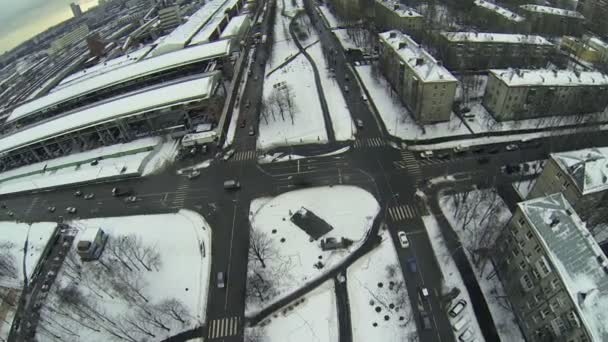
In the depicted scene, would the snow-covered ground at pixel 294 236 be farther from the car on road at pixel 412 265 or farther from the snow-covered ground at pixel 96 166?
the snow-covered ground at pixel 96 166

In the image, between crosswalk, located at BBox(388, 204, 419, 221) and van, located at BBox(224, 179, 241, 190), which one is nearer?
crosswalk, located at BBox(388, 204, 419, 221)

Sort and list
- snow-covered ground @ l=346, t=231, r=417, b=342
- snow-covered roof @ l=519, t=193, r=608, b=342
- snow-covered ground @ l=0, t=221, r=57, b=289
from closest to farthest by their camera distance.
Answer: snow-covered roof @ l=519, t=193, r=608, b=342 < snow-covered ground @ l=346, t=231, r=417, b=342 < snow-covered ground @ l=0, t=221, r=57, b=289

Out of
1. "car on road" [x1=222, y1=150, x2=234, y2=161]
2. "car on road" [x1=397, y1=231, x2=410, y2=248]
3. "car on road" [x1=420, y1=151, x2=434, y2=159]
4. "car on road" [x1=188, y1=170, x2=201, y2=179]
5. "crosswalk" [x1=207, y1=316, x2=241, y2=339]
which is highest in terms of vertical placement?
"car on road" [x1=222, y1=150, x2=234, y2=161]

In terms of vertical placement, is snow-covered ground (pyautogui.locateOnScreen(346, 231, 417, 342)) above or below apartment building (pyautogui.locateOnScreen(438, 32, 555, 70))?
Result: below

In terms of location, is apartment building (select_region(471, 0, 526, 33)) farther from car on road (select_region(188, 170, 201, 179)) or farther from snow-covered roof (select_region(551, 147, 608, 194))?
car on road (select_region(188, 170, 201, 179))

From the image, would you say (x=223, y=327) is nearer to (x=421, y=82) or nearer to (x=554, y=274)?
(x=554, y=274)

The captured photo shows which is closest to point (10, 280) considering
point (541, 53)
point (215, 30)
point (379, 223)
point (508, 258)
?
point (379, 223)

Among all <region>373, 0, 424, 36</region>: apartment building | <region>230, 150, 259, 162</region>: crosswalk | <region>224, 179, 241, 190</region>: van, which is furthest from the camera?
<region>373, 0, 424, 36</region>: apartment building

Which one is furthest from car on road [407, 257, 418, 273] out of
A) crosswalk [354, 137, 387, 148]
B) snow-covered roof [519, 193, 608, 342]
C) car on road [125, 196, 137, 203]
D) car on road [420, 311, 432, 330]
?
car on road [125, 196, 137, 203]

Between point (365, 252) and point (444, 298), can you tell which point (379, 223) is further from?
point (444, 298)
